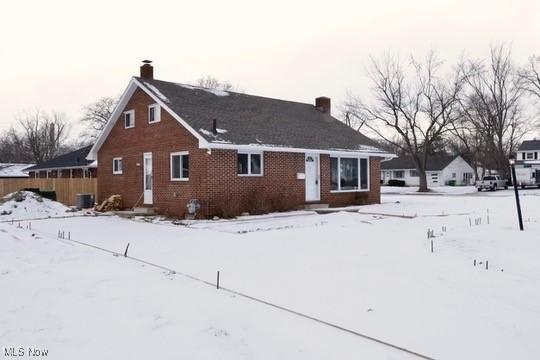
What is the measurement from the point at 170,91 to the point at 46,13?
619cm

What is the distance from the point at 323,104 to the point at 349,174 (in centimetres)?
639

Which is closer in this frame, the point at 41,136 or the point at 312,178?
the point at 312,178

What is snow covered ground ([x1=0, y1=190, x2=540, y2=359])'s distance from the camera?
429 cm

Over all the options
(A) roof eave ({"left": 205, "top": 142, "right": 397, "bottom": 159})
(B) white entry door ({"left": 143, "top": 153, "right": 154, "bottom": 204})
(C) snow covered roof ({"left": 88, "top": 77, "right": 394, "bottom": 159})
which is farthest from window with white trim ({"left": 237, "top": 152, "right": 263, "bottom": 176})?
(B) white entry door ({"left": 143, "top": 153, "right": 154, "bottom": 204})

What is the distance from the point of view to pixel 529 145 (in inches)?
2943

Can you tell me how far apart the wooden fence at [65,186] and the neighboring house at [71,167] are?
6.96 meters

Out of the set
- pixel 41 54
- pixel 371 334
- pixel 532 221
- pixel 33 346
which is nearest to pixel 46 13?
pixel 41 54

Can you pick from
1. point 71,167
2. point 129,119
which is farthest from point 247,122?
point 71,167

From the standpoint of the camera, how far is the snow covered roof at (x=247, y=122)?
16516mm

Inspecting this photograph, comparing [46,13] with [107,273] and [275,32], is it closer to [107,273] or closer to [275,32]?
[275,32]

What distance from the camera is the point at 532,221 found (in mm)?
13156

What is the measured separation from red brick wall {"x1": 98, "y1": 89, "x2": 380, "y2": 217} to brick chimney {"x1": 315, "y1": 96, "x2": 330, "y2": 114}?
516 centimetres

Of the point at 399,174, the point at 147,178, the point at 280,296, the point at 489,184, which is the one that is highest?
the point at 399,174

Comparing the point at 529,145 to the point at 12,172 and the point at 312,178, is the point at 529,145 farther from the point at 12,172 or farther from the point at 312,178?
the point at 12,172
